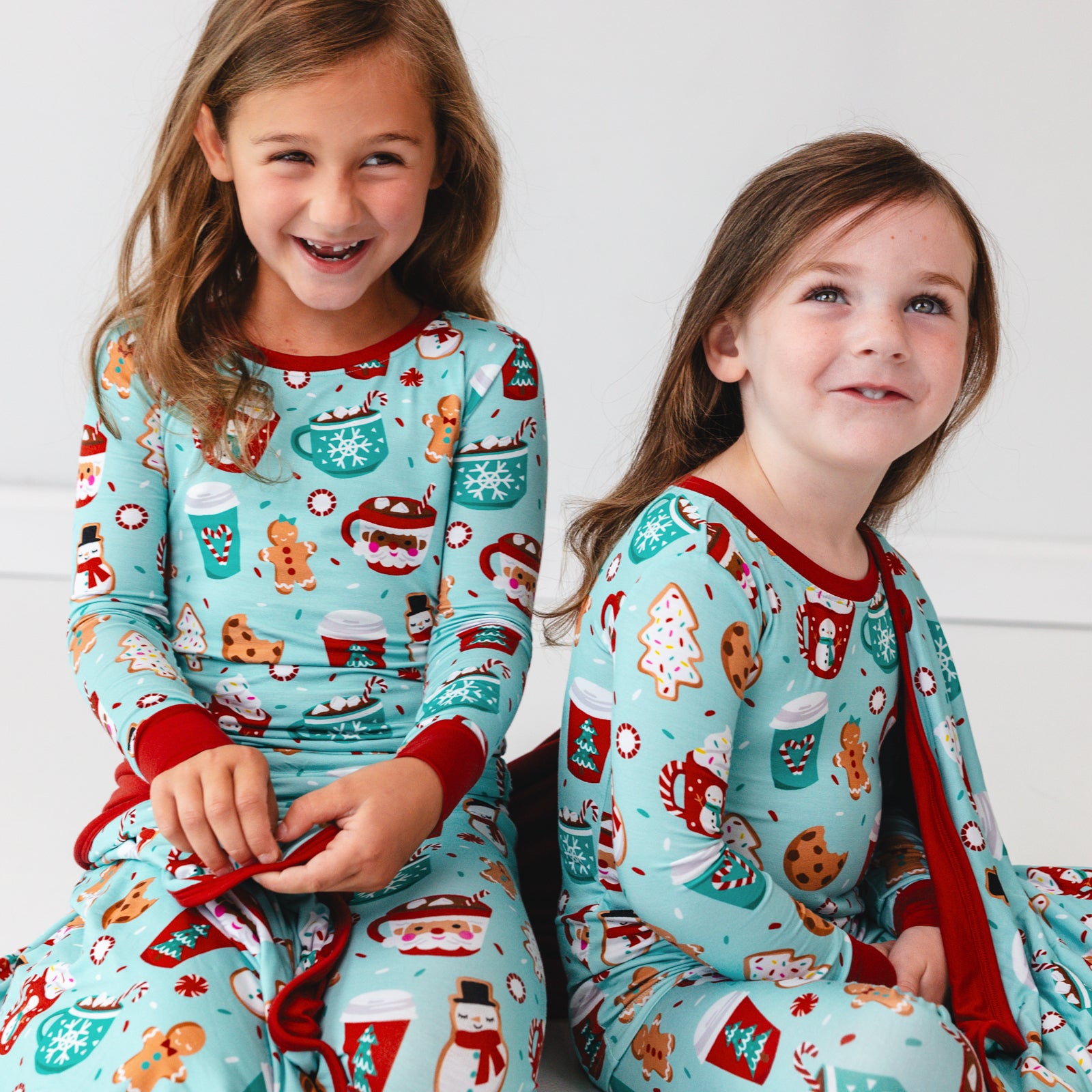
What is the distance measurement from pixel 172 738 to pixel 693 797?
371 mm

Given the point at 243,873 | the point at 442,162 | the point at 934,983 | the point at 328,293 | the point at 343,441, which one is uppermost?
the point at 442,162

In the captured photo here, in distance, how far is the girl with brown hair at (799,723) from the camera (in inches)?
36.1

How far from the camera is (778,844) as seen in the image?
3.30ft

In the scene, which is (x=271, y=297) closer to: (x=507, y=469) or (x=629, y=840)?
(x=507, y=469)

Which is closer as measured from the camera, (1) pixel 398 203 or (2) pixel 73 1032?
(2) pixel 73 1032

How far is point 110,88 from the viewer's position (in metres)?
2.39

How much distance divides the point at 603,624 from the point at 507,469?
20 centimetres

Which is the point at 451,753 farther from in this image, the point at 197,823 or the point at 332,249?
the point at 332,249

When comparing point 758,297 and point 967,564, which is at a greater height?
point 758,297

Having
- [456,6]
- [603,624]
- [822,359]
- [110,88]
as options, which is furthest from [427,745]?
[110,88]

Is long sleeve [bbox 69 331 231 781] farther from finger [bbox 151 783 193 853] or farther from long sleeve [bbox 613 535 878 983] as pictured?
long sleeve [bbox 613 535 878 983]

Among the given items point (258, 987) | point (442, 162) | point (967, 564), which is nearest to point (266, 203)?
point (442, 162)

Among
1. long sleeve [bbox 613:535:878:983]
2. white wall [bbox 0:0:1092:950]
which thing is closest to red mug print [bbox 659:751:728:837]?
long sleeve [bbox 613:535:878:983]

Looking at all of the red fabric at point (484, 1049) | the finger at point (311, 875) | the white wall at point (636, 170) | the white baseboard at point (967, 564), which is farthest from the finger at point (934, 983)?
the white baseboard at point (967, 564)
